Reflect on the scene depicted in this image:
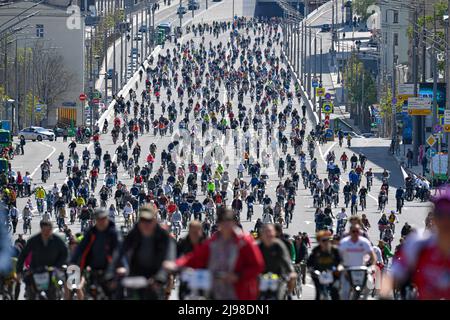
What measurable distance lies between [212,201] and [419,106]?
2781 centimetres

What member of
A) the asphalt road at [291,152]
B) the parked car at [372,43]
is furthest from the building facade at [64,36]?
the parked car at [372,43]

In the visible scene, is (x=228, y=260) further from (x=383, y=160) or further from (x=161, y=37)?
(x=161, y=37)

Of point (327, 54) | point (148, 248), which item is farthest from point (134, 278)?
point (327, 54)

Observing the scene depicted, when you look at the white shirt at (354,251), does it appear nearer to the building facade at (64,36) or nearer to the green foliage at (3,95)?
the green foliage at (3,95)

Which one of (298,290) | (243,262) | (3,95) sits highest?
(243,262)

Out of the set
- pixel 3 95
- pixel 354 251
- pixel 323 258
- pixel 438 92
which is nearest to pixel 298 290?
pixel 323 258

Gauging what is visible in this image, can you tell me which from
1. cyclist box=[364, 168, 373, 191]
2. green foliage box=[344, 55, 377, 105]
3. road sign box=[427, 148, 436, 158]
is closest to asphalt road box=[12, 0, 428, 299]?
cyclist box=[364, 168, 373, 191]

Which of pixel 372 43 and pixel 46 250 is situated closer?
pixel 46 250

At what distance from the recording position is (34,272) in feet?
Answer: 79.9

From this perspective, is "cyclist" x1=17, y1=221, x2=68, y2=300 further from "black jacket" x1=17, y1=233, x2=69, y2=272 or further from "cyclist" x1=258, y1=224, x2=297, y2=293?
"cyclist" x1=258, y1=224, x2=297, y2=293

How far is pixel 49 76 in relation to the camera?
144375mm

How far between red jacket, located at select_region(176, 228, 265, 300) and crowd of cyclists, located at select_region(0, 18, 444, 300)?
0.06 feet

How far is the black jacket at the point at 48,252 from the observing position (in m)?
24.2

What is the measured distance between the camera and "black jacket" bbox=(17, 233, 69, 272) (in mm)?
24156
